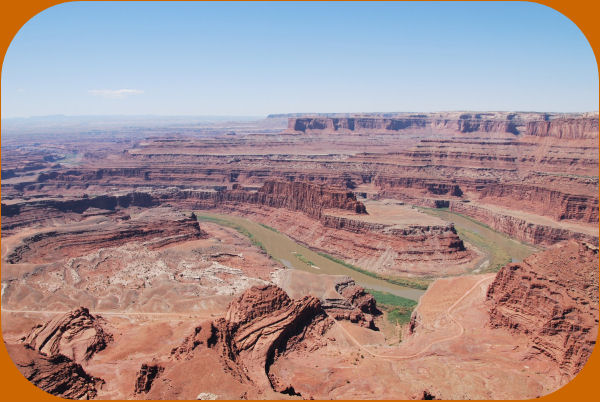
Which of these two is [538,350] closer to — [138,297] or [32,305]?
[138,297]

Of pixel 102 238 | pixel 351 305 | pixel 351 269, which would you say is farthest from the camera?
pixel 351 269

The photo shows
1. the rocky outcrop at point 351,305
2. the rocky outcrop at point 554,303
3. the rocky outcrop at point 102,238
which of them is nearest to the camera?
the rocky outcrop at point 554,303

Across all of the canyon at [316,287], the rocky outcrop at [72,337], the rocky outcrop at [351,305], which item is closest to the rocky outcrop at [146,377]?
the canyon at [316,287]

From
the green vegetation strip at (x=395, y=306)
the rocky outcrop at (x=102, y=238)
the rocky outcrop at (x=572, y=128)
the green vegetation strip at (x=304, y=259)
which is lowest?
the green vegetation strip at (x=304, y=259)

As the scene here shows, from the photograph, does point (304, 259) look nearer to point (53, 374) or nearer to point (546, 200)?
point (53, 374)

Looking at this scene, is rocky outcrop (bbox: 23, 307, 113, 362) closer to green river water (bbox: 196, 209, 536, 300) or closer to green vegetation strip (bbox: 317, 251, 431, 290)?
green river water (bbox: 196, 209, 536, 300)

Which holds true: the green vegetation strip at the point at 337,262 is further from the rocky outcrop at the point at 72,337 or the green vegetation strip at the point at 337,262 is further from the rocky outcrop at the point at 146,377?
the rocky outcrop at the point at 146,377

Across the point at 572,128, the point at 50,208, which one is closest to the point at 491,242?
the point at 572,128
